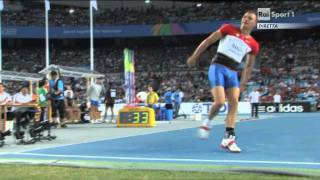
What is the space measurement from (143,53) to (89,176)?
49.9m

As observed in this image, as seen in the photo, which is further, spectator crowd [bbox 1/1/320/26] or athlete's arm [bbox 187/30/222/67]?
spectator crowd [bbox 1/1/320/26]

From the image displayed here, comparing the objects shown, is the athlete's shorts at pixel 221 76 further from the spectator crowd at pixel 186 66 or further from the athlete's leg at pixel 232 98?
the spectator crowd at pixel 186 66

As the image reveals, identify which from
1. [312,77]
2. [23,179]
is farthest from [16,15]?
[23,179]

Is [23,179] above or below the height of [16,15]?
below

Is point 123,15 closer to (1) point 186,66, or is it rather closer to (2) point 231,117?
(1) point 186,66

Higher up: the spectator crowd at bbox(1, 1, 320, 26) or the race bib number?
the spectator crowd at bbox(1, 1, 320, 26)

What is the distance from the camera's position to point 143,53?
56688 mm

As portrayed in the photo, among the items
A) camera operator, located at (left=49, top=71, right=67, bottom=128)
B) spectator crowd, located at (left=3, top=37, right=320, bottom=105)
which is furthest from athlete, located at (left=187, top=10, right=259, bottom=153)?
spectator crowd, located at (left=3, top=37, right=320, bottom=105)

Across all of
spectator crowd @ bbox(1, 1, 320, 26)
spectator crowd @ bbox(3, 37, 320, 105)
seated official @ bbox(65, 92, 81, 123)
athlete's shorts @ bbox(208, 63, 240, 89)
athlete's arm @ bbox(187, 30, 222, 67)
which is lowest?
seated official @ bbox(65, 92, 81, 123)

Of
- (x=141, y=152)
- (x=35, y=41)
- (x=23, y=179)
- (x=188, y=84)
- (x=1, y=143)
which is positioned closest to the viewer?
(x=23, y=179)

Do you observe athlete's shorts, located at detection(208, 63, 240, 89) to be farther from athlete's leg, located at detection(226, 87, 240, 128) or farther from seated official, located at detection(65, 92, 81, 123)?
seated official, located at detection(65, 92, 81, 123)

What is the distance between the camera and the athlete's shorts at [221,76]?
29.8 ft

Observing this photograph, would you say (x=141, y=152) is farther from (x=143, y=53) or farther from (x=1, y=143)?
(x=143, y=53)

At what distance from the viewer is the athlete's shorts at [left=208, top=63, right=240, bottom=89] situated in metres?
9.07
